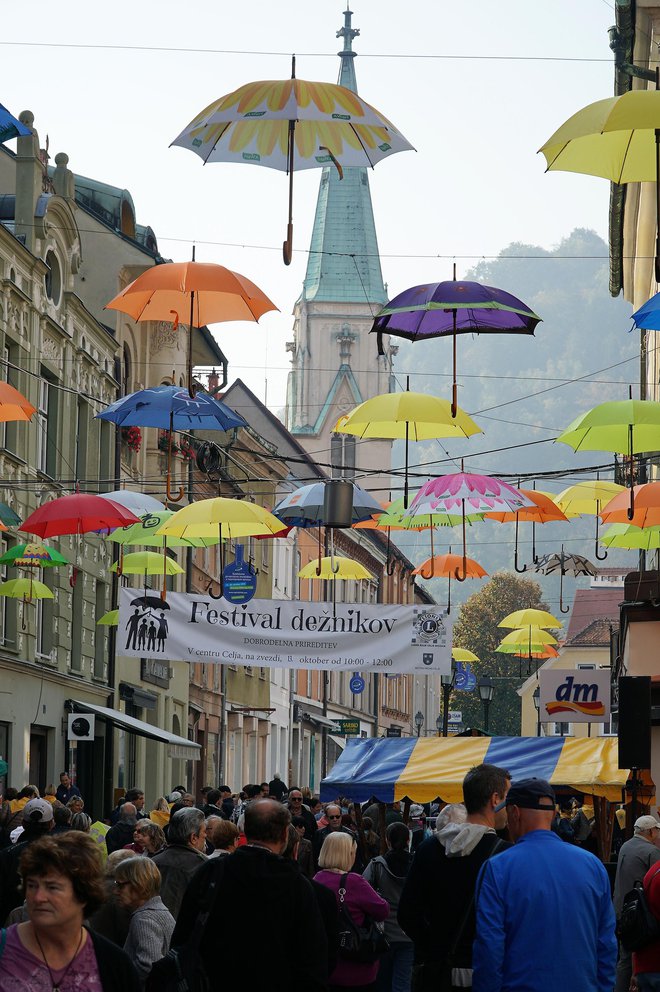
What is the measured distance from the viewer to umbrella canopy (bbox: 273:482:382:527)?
25.2 meters

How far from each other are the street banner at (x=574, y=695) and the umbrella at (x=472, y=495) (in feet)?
12.2

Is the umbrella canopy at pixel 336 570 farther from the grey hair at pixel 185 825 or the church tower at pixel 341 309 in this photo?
the church tower at pixel 341 309

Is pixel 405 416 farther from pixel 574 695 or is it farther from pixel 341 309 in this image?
pixel 341 309

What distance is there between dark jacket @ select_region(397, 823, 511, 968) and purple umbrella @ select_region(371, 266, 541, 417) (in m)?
8.47

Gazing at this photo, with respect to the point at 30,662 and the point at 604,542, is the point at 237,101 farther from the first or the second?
the point at 30,662

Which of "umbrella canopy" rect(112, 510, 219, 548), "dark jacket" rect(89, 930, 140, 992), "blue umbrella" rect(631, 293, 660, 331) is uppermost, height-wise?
"blue umbrella" rect(631, 293, 660, 331)

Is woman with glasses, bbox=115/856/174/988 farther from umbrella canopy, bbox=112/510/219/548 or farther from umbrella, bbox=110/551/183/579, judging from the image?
umbrella, bbox=110/551/183/579

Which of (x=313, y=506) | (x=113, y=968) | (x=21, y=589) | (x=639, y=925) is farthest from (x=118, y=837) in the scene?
(x=113, y=968)

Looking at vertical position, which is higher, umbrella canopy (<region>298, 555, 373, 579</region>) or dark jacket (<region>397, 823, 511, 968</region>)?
umbrella canopy (<region>298, 555, 373, 579</region>)

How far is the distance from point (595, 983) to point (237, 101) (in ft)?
29.4

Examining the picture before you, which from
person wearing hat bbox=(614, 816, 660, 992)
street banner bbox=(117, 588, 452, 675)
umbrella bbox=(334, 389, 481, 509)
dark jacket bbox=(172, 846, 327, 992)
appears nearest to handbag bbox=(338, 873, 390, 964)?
person wearing hat bbox=(614, 816, 660, 992)

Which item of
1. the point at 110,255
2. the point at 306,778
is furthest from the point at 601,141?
the point at 306,778

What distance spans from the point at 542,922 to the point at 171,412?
43.5ft

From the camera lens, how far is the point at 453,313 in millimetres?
18078
